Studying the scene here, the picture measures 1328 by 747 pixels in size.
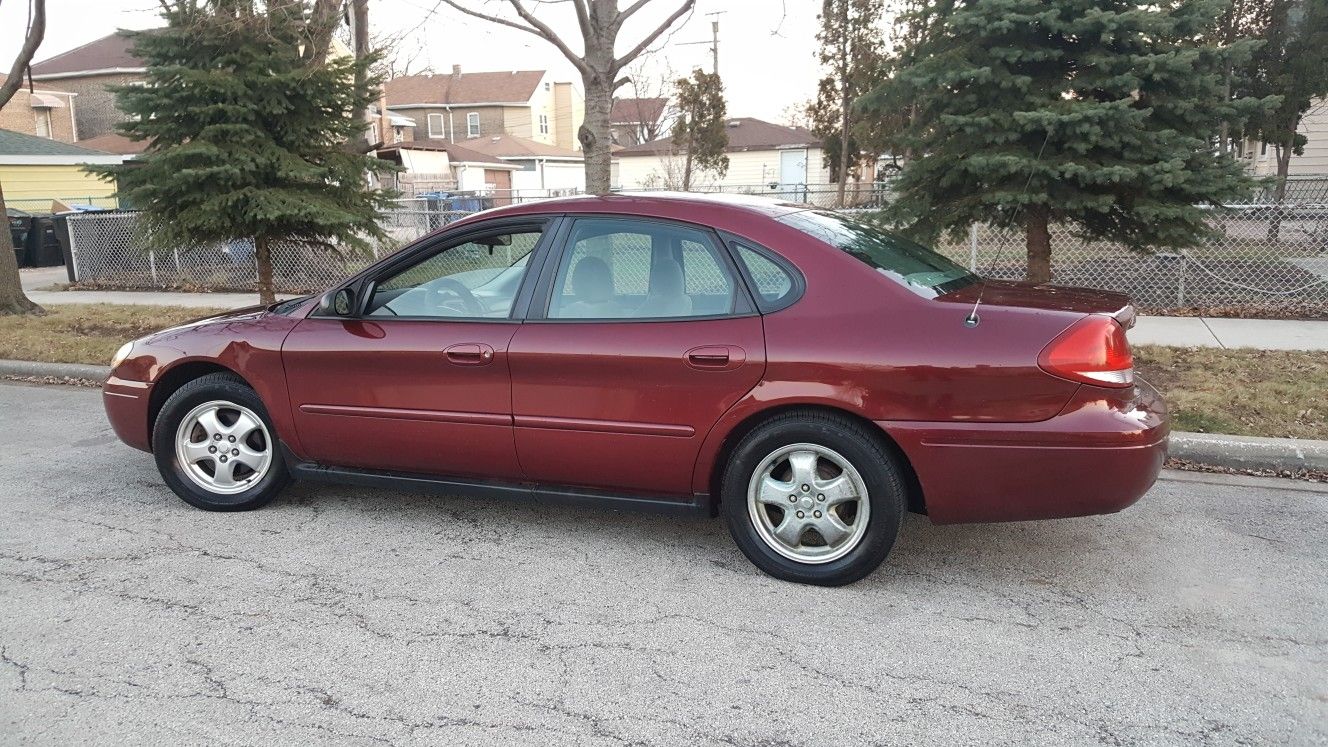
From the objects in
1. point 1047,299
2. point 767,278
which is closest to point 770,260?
point 767,278

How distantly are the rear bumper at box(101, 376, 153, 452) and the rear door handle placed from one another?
294cm

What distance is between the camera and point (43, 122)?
39.5m

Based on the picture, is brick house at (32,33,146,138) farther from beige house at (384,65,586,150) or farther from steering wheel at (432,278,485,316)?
steering wheel at (432,278,485,316)

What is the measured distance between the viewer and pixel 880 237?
4.61m

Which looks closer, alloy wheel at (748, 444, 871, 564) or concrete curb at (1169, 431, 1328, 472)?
alloy wheel at (748, 444, 871, 564)

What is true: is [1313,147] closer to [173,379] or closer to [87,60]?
[173,379]

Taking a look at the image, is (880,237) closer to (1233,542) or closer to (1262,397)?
(1233,542)

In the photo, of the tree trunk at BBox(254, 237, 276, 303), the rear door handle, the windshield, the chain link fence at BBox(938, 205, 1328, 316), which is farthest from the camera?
the chain link fence at BBox(938, 205, 1328, 316)

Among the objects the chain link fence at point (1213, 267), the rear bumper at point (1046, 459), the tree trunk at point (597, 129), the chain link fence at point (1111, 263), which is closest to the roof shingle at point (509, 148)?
the chain link fence at point (1111, 263)

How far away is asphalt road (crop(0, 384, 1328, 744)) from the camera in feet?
10.00

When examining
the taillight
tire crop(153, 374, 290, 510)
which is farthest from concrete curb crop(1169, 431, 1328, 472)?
tire crop(153, 374, 290, 510)

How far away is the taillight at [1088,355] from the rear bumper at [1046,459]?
0.17 feet

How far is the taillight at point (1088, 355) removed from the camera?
3.64m

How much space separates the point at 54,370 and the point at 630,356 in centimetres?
702
